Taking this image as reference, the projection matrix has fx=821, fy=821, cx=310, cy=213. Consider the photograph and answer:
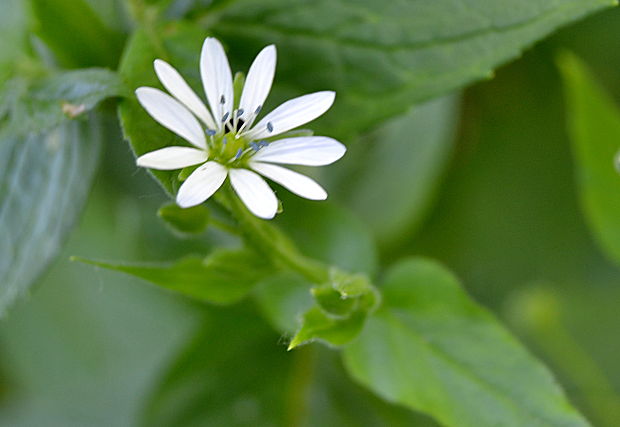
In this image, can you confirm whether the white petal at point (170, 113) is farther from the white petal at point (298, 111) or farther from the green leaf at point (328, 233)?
the green leaf at point (328, 233)

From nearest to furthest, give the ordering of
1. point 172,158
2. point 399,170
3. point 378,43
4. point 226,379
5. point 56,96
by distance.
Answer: point 172,158, point 56,96, point 378,43, point 226,379, point 399,170

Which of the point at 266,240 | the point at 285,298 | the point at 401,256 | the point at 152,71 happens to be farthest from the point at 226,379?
the point at 152,71

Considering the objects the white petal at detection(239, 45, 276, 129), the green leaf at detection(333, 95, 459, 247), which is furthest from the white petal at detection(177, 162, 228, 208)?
the green leaf at detection(333, 95, 459, 247)

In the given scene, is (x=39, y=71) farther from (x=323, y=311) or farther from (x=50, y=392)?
(x=50, y=392)

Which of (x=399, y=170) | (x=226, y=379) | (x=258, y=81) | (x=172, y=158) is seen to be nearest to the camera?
(x=172, y=158)

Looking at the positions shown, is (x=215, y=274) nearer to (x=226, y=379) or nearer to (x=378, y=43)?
(x=378, y=43)

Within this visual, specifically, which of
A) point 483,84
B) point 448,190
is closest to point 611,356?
point 448,190

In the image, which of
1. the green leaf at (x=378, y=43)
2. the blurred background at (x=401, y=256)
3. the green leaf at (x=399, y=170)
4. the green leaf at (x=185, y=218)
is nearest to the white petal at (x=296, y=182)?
the green leaf at (x=185, y=218)

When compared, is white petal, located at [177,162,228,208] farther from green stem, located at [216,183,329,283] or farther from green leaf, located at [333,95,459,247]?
green leaf, located at [333,95,459,247]
